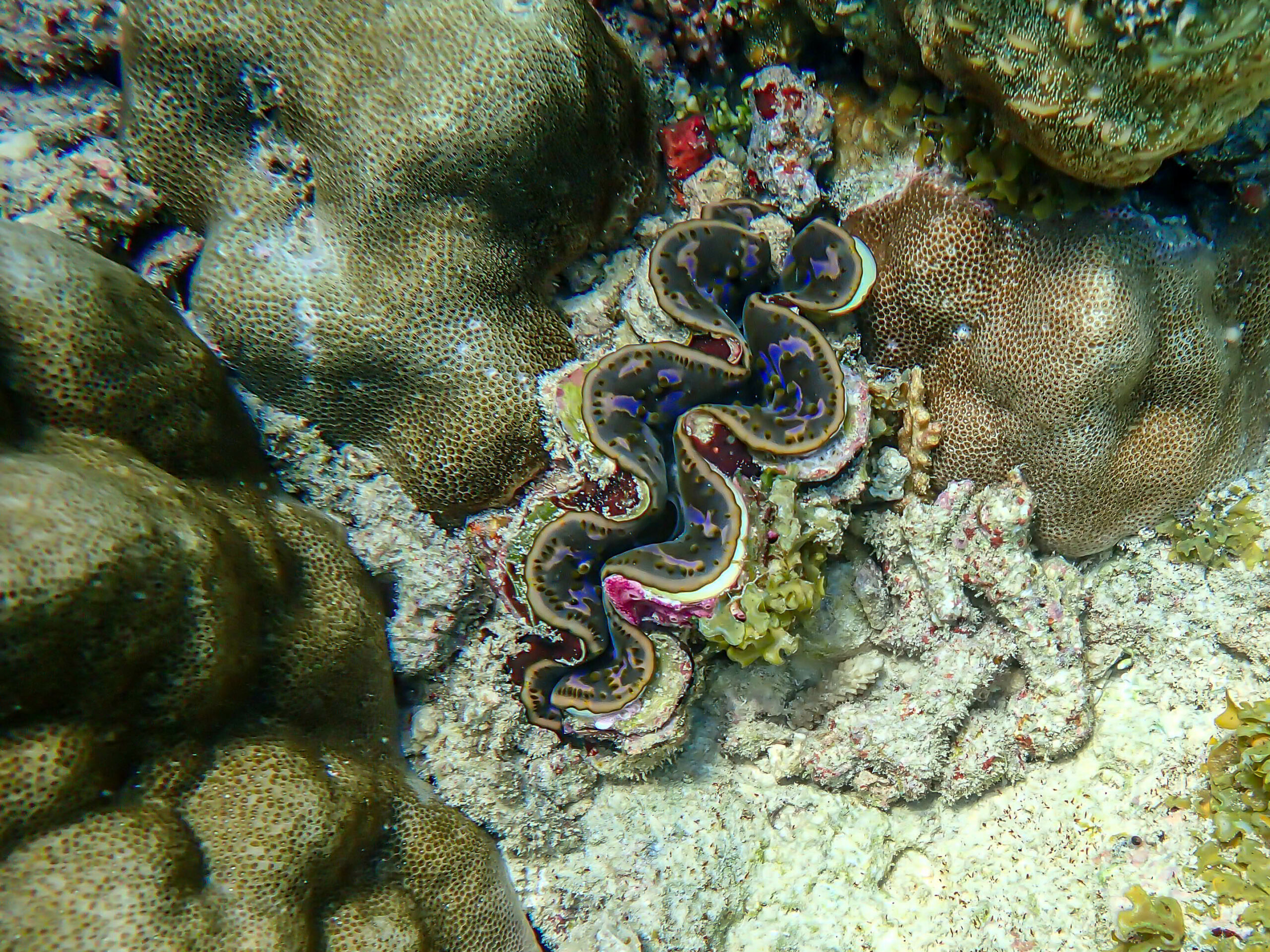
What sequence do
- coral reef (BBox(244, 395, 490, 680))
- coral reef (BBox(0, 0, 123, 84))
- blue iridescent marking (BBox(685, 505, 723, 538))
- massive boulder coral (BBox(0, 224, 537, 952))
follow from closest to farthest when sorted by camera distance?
massive boulder coral (BBox(0, 224, 537, 952)) < coral reef (BBox(0, 0, 123, 84)) < blue iridescent marking (BBox(685, 505, 723, 538)) < coral reef (BBox(244, 395, 490, 680))

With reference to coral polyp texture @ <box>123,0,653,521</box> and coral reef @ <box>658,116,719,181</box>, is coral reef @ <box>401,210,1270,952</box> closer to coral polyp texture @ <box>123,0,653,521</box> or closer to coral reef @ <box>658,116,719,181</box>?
coral reef @ <box>658,116,719,181</box>

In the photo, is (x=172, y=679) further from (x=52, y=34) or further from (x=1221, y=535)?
(x=1221, y=535)

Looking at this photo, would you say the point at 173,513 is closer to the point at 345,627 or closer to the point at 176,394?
the point at 176,394

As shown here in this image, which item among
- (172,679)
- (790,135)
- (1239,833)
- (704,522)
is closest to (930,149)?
(790,135)

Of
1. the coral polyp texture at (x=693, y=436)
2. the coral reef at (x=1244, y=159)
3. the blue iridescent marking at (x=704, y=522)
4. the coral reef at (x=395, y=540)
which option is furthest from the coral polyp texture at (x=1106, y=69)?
the coral reef at (x=395, y=540)

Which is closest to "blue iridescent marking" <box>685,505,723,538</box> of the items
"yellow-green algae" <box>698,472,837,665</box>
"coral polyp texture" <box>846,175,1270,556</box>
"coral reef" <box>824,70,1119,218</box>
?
"yellow-green algae" <box>698,472,837,665</box>

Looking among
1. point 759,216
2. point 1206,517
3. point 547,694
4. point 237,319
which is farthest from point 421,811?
point 1206,517
